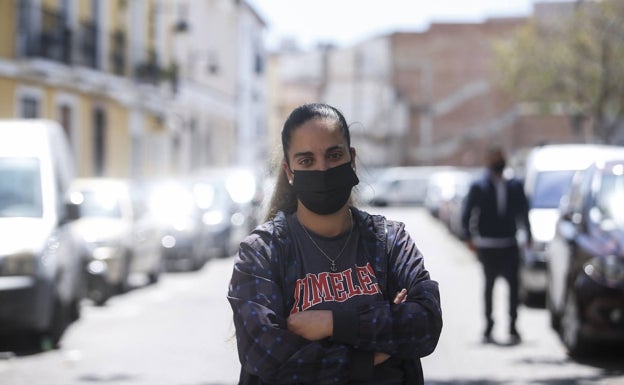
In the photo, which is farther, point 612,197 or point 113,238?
point 113,238

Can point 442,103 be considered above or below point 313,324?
above

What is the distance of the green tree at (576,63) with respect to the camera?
32.2 m

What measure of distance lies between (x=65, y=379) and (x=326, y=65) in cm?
7611

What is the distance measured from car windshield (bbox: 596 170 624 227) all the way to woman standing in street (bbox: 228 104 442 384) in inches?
297

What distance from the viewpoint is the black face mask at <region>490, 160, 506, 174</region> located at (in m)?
11.7

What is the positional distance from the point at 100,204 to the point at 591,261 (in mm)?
Answer: 9356

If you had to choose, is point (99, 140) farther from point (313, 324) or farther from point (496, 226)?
point (313, 324)

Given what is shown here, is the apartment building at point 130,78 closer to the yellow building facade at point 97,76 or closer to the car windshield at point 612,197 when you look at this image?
the yellow building facade at point 97,76

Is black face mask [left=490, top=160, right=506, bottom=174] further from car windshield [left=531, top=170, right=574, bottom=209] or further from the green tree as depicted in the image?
the green tree

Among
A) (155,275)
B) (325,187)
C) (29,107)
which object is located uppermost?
(29,107)

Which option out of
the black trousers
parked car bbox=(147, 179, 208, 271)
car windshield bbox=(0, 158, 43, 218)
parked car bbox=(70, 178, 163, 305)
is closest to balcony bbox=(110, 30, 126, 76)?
parked car bbox=(147, 179, 208, 271)

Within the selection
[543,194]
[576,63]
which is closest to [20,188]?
[543,194]

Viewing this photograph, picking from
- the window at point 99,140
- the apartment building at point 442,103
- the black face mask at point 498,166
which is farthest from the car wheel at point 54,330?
the apartment building at point 442,103

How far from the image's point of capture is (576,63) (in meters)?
33.9
